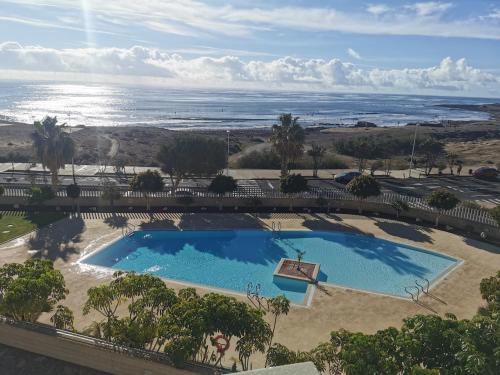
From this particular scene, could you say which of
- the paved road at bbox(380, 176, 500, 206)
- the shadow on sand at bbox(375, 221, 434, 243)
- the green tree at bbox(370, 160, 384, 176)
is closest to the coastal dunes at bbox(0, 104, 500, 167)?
the green tree at bbox(370, 160, 384, 176)

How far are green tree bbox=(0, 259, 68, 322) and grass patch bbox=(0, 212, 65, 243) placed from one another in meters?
14.9

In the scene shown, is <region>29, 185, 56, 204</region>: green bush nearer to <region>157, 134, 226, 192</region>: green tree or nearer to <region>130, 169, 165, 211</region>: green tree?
<region>130, 169, 165, 211</region>: green tree

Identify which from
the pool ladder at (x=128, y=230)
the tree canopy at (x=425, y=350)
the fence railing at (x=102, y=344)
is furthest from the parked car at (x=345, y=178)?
the fence railing at (x=102, y=344)

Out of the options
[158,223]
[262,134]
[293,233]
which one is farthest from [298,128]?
[262,134]

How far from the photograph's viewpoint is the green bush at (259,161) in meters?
63.7

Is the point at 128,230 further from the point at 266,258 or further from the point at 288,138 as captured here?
the point at 288,138

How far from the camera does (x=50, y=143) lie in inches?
1544

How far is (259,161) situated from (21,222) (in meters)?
37.2

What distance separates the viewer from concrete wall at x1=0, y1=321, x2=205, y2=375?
15688 millimetres

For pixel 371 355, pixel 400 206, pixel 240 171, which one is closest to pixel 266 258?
pixel 400 206

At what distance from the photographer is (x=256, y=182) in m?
52.4

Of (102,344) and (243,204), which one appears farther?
(243,204)

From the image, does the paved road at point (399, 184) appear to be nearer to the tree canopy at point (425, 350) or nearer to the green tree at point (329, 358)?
the green tree at point (329, 358)

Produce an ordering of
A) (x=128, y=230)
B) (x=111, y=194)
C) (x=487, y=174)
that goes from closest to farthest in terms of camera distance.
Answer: (x=128, y=230)
(x=111, y=194)
(x=487, y=174)
